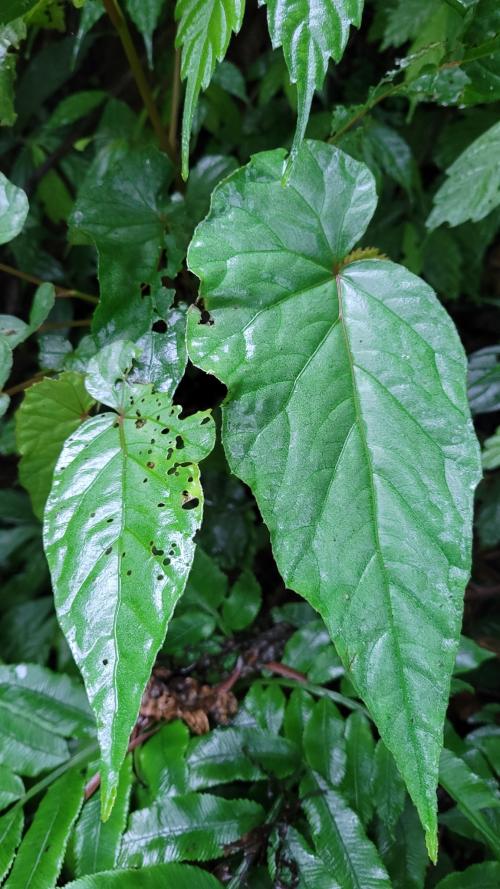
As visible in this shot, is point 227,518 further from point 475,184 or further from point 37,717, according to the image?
point 475,184

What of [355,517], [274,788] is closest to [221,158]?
[355,517]

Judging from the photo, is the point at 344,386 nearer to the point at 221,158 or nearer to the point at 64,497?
the point at 64,497

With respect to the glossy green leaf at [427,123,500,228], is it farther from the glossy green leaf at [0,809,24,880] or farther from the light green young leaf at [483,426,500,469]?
the glossy green leaf at [0,809,24,880]

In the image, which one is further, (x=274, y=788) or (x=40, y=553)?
(x=40, y=553)

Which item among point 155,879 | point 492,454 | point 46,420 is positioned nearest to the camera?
point 155,879

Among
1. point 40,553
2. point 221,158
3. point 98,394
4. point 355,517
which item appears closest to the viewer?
point 355,517

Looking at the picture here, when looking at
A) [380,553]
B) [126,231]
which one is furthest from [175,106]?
[380,553]

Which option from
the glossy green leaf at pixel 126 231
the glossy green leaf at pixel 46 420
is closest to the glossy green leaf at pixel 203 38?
the glossy green leaf at pixel 126 231
